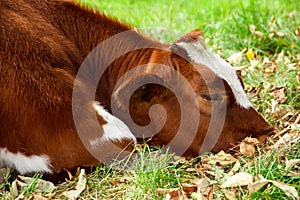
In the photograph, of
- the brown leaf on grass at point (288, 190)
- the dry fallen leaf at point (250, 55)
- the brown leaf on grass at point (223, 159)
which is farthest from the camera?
the dry fallen leaf at point (250, 55)

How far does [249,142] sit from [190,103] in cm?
48

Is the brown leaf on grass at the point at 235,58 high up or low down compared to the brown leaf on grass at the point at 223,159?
up

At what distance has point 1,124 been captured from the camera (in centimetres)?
397

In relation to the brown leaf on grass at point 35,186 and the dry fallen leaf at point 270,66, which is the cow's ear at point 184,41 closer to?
the brown leaf on grass at point 35,186

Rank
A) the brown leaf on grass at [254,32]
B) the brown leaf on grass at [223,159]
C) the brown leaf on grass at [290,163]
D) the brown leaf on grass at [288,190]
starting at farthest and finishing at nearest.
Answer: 1. the brown leaf on grass at [254,32]
2. the brown leaf on grass at [223,159]
3. the brown leaf on grass at [290,163]
4. the brown leaf on grass at [288,190]

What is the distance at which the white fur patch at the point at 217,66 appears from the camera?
4281 millimetres

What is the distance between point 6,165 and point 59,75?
26.5 inches

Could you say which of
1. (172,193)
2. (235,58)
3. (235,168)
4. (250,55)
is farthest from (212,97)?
(250,55)

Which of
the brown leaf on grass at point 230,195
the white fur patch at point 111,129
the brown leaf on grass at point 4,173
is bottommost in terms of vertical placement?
the brown leaf on grass at point 4,173

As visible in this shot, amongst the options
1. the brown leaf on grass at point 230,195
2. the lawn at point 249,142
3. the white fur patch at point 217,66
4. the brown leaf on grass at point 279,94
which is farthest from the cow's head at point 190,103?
the brown leaf on grass at point 279,94

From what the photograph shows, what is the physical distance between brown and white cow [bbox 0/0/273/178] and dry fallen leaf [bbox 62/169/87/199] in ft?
0.37

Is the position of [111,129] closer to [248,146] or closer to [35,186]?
[35,186]

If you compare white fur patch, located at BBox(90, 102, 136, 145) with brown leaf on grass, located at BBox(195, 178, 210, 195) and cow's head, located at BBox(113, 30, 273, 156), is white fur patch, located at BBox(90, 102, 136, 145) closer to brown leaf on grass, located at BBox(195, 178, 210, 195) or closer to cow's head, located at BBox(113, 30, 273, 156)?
cow's head, located at BBox(113, 30, 273, 156)

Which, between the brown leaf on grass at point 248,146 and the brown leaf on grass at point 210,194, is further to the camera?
the brown leaf on grass at point 248,146
